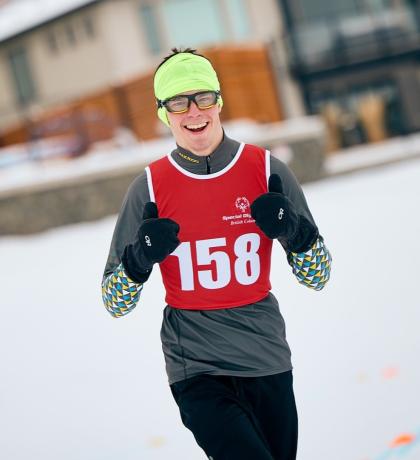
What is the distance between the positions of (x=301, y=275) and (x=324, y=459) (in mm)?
1327

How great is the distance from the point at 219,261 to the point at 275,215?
27 cm

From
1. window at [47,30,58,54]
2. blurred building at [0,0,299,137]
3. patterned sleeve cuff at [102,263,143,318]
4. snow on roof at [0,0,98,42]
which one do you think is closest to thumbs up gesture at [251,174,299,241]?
patterned sleeve cuff at [102,263,143,318]

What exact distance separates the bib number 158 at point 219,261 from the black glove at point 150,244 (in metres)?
0.13

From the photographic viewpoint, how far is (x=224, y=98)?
21141mm

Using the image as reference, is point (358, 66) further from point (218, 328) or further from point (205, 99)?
point (218, 328)

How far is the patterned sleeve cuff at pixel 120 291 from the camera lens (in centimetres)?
238

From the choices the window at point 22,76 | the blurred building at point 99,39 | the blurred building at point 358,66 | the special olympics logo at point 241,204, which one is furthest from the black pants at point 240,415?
the window at point 22,76

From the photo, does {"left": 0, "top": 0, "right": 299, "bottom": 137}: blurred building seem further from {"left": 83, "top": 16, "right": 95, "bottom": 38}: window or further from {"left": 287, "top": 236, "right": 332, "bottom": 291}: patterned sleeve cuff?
{"left": 287, "top": 236, "right": 332, "bottom": 291}: patterned sleeve cuff

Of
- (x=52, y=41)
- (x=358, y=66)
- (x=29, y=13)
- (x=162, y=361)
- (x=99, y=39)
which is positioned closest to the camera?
(x=162, y=361)

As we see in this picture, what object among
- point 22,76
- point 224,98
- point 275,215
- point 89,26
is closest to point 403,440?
point 275,215

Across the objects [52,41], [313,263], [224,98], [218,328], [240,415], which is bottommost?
[240,415]

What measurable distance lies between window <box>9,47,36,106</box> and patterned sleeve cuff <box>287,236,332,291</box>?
22235 millimetres

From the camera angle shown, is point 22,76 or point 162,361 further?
point 22,76

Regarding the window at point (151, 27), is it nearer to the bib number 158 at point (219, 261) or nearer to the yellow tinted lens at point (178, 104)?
the yellow tinted lens at point (178, 104)
